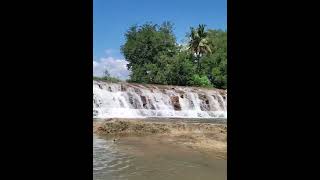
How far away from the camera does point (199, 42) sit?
40375 millimetres

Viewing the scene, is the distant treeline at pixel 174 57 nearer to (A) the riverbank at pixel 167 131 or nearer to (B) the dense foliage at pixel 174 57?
(B) the dense foliage at pixel 174 57

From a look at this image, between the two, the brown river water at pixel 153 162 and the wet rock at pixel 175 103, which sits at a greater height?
the wet rock at pixel 175 103

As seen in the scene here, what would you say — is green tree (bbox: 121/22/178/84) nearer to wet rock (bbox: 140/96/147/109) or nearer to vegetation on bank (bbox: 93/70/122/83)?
vegetation on bank (bbox: 93/70/122/83)

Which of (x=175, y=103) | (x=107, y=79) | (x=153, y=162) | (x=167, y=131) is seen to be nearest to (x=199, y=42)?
(x=107, y=79)

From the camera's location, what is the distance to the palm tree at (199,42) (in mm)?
40094

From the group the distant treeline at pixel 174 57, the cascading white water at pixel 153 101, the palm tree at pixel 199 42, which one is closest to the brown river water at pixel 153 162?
the cascading white water at pixel 153 101

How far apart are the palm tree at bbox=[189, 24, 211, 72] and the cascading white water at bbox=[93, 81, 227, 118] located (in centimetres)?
1616

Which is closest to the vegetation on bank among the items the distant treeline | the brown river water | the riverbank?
the distant treeline

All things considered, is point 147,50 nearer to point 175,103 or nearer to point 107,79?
point 107,79

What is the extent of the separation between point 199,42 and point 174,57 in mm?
4344

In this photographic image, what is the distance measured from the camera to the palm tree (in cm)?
4009
